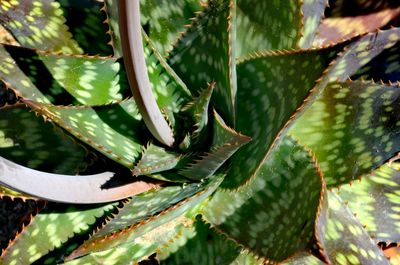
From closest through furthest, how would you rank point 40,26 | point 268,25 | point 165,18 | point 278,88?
point 278,88
point 268,25
point 165,18
point 40,26

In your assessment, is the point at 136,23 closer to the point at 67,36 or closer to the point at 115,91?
the point at 115,91

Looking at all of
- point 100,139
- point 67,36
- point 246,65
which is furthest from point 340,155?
point 67,36

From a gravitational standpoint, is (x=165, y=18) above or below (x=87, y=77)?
above

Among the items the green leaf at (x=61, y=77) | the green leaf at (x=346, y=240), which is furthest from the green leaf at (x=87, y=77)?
the green leaf at (x=346, y=240)

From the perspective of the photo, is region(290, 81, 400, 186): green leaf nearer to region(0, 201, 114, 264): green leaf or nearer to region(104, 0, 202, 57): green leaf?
region(104, 0, 202, 57): green leaf

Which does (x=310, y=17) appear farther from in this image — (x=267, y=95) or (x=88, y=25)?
(x=88, y=25)

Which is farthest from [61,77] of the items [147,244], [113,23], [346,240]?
[346,240]
